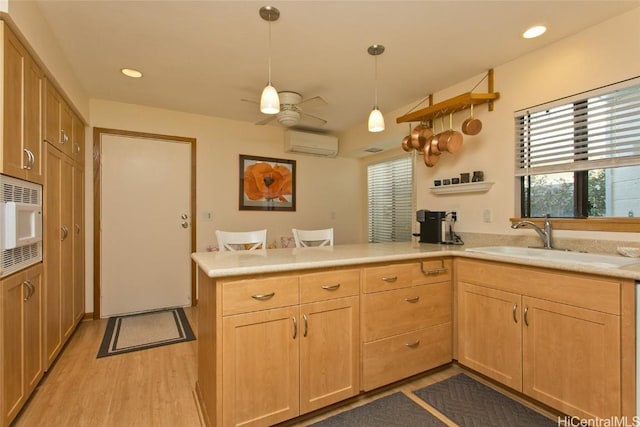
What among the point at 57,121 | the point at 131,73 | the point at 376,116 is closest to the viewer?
the point at 376,116

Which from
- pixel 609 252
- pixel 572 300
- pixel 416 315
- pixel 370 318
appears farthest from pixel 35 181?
pixel 609 252

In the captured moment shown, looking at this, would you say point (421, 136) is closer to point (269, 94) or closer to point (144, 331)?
point (269, 94)

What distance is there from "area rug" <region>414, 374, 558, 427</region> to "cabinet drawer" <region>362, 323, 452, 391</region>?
0.47 feet

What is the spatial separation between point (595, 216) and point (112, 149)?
442cm

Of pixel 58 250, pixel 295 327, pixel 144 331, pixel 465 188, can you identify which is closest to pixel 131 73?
pixel 58 250

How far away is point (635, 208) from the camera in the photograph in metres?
1.86

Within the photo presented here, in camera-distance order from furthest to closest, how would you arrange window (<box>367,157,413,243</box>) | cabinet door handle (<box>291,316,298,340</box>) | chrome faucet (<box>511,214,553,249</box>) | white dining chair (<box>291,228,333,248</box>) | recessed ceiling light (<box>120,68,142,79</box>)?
1. window (<box>367,157,413,243</box>)
2. white dining chair (<box>291,228,333,248</box>)
3. recessed ceiling light (<box>120,68,142,79</box>)
4. chrome faucet (<box>511,214,553,249</box>)
5. cabinet door handle (<box>291,316,298,340</box>)

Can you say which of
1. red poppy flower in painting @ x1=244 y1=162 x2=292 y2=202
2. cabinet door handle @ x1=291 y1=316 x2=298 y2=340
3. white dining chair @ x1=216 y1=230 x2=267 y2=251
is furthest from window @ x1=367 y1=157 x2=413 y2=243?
cabinet door handle @ x1=291 y1=316 x2=298 y2=340

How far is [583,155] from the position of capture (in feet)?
6.70

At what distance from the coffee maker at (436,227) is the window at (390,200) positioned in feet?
4.16

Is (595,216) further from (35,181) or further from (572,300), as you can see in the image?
(35,181)

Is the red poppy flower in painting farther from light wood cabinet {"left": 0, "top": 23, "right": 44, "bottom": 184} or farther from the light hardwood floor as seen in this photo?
light wood cabinet {"left": 0, "top": 23, "right": 44, "bottom": 184}

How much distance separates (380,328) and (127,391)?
167 centimetres

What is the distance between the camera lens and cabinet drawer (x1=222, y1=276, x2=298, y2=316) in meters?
1.42
